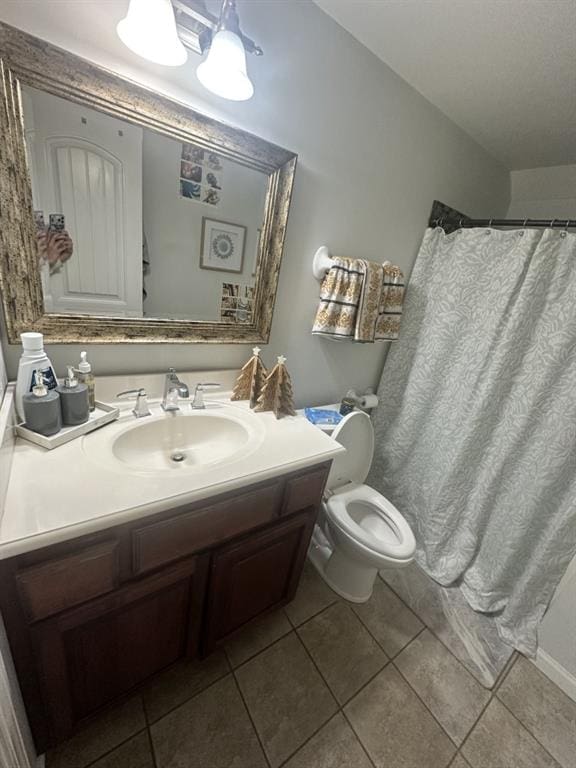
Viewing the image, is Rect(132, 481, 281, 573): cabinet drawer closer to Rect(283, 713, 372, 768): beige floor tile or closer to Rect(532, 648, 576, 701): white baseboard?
Rect(283, 713, 372, 768): beige floor tile

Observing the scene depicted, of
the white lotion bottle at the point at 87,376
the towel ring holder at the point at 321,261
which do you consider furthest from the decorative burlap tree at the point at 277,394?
the white lotion bottle at the point at 87,376

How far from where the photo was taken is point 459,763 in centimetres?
100

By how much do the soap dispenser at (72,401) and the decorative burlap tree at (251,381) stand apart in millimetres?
510

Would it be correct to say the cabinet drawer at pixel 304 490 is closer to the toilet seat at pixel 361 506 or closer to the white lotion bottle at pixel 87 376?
the toilet seat at pixel 361 506

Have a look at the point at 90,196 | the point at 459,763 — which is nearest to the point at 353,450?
the point at 459,763

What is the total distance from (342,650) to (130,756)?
2.51ft

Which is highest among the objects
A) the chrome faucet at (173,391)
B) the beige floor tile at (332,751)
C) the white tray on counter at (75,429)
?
the chrome faucet at (173,391)

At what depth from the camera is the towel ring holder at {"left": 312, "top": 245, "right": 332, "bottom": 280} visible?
1312 mm

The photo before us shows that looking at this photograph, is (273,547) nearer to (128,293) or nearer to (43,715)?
(43,715)

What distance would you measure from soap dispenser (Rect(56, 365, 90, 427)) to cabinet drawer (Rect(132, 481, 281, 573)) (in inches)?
15.2

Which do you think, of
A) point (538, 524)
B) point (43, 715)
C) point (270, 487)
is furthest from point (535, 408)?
point (43, 715)

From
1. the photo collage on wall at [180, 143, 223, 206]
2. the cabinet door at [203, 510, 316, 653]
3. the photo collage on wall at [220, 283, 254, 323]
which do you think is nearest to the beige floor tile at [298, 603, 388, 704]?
the cabinet door at [203, 510, 316, 653]

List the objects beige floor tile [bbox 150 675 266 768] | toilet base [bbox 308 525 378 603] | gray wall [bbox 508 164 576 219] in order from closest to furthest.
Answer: beige floor tile [bbox 150 675 266 768], toilet base [bbox 308 525 378 603], gray wall [bbox 508 164 576 219]

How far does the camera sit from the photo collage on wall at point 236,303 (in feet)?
3.87
